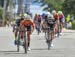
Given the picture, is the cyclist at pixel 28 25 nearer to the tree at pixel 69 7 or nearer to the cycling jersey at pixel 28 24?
the cycling jersey at pixel 28 24

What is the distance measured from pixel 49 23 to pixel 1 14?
58.2 meters

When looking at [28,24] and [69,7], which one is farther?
[69,7]

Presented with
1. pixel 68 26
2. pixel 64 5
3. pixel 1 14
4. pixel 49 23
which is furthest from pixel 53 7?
pixel 49 23

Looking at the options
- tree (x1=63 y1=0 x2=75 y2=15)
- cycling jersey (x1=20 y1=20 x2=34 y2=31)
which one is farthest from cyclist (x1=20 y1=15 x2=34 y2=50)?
tree (x1=63 y1=0 x2=75 y2=15)

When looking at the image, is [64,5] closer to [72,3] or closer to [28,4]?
[72,3]

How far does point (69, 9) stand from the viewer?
A: 6431cm

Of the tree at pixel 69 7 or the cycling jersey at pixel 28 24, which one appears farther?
the tree at pixel 69 7

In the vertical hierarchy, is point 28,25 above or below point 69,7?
above

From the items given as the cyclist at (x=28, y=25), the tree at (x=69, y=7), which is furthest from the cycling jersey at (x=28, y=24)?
the tree at (x=69, y=7)

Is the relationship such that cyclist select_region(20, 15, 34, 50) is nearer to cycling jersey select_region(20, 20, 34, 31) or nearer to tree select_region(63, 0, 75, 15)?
cycling jersey select_region(20, 20, 34, 31)

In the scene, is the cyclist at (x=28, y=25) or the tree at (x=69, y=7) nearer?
the cyclist at (x=28, y=25)

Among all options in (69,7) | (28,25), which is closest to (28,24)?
(28,25)

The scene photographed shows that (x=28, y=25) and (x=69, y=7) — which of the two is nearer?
(x=28, y=25)

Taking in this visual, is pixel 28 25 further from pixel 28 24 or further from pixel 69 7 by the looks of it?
pixel 69 7
